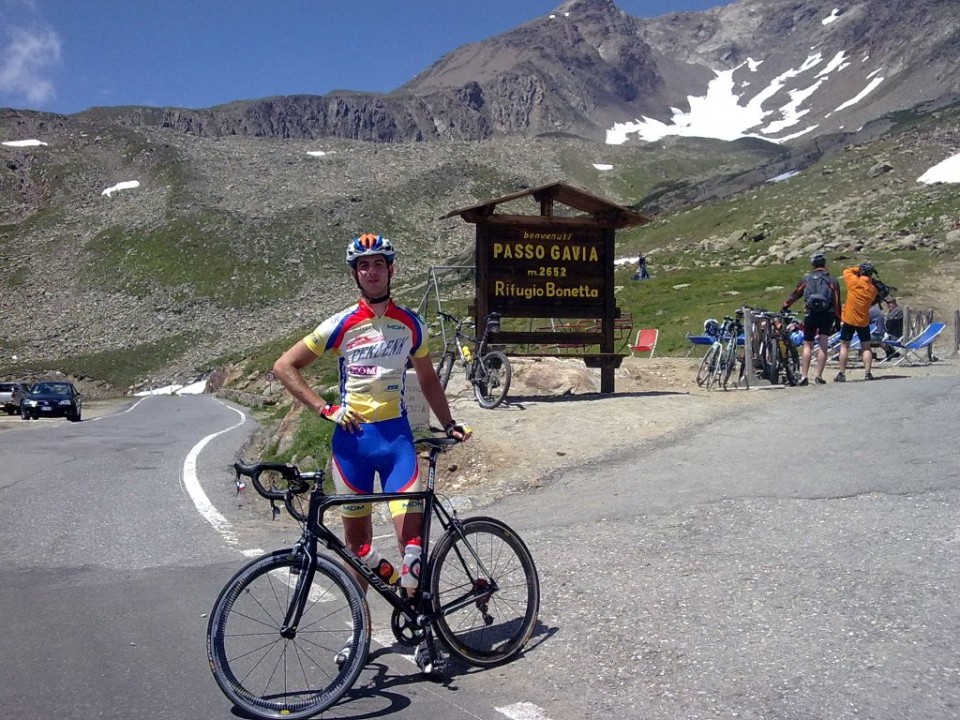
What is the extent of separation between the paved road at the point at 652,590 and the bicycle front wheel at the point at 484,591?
151 mm

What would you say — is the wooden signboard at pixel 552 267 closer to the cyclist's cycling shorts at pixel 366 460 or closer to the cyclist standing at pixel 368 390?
the cyclist standing at pixel 368 390

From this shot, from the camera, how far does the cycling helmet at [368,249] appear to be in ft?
16.5

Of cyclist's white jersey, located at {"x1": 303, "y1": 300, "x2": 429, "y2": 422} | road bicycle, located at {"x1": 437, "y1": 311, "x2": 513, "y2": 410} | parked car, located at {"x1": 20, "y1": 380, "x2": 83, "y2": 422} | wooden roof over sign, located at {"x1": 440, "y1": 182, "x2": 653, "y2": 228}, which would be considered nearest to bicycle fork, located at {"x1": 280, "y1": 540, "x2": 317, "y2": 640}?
cyclist's white jersey, located at {"x1": 303, "y1": 300, "x2": 429, "y2": 422}

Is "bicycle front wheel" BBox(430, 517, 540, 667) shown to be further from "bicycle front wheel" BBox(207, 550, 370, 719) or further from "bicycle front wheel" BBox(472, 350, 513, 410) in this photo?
"bicycle front wheel" BBox(472, 350, 513, 410)

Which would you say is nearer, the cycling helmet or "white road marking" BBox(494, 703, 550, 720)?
"white road marking" BBox(494, 703, 550, 720)

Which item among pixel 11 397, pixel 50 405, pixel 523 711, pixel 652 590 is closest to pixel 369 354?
pixel 523 711

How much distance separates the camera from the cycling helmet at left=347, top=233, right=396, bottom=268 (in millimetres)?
5043

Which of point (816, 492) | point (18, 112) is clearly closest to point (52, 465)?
point (816, 492)

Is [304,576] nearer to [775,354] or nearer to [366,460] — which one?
[366,460]

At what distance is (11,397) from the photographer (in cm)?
3409

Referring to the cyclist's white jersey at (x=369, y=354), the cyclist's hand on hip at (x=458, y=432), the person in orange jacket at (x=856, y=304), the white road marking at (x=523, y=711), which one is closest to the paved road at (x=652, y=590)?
the white road marking at (x=523, y=711)

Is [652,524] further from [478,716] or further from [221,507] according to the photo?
[221,507]

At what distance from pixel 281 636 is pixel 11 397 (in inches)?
1328

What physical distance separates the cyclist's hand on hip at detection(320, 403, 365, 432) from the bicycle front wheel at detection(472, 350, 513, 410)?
824 cm
